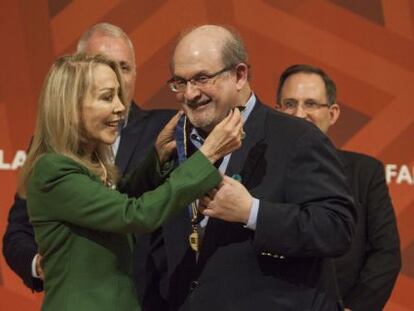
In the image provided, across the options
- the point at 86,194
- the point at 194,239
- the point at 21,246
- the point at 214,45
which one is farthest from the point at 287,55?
the point at 86,194

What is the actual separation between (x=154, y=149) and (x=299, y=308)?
62 cm

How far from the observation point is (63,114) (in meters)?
2.16

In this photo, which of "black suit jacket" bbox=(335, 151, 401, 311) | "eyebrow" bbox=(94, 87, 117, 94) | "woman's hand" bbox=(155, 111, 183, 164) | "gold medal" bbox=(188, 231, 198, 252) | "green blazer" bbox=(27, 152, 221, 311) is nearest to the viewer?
"green blazer" bbox=(27, 152, 221, 311)

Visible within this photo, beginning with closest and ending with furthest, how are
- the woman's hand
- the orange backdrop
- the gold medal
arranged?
the gold medal → the woman's hand → the orange backdrop

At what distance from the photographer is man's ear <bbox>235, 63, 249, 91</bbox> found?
2.34m

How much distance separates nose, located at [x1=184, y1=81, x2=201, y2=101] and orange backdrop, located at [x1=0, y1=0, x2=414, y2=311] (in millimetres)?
1791

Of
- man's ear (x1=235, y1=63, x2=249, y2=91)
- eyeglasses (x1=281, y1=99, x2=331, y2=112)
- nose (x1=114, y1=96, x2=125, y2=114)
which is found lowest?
nose (x1=114, y1=96, x2=125, y2=114)

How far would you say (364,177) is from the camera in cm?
327

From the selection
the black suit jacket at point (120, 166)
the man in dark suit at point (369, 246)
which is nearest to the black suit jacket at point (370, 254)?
the man in dark suit at point (369, 246)

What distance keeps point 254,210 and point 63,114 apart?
51 centimetres

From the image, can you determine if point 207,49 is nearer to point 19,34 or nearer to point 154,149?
point 154,149

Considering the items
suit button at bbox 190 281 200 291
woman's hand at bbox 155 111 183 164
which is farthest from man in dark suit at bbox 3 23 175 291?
suit button at bbox 190 281 200 291

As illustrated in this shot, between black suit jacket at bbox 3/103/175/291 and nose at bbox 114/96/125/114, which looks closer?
nose at bbox 114/96/125/114

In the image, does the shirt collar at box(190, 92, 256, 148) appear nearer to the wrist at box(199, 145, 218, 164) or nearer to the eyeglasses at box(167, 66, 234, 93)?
the eyeglasses at box(167, 66, 234, 93)
